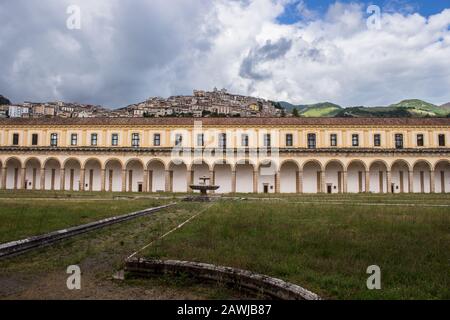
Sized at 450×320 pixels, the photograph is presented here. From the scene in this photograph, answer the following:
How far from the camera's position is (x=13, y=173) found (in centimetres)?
4719

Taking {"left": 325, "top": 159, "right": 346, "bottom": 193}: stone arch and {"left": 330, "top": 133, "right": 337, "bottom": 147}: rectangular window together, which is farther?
{"left": 325, "top": 159, "right": 346, "bottom": 193}: stone arch

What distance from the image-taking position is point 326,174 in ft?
147

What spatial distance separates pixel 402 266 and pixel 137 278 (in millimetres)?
4273

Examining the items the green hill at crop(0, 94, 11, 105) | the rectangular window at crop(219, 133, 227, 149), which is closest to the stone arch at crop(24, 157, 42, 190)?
the rectangular window at crop(219, 133, 227, 149)

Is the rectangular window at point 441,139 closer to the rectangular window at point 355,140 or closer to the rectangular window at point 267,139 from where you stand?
the rectangular window at point 355,140

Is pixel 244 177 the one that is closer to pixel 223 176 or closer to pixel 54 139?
pixel 223 176

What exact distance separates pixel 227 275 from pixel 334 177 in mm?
41222

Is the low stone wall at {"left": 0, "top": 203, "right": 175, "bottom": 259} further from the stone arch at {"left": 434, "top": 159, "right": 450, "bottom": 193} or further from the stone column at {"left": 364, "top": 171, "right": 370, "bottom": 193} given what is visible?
the stone arch at {"left": 434, "top": 159, "right": 450, "bottom": 193}

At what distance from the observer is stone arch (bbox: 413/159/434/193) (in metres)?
43.8

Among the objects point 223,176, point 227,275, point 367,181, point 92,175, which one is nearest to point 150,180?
point 92,175

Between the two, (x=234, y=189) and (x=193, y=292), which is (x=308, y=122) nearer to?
(x=234, y=189)

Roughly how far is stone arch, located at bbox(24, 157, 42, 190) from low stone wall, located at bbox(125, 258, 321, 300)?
45.5m
